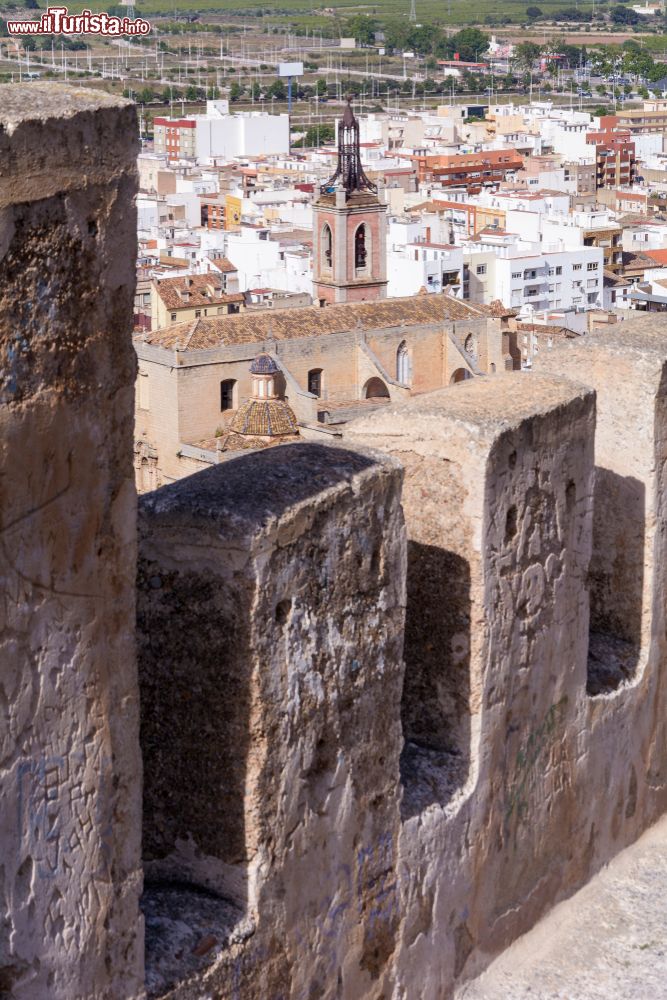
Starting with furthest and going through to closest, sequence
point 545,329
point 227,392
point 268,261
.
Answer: point 268,261
point 545,329
point 227,392

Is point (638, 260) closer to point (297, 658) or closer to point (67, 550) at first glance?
point (297, 658)

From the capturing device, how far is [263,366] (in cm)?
2477

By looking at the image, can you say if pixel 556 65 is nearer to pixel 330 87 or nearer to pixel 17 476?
pixel 330 87

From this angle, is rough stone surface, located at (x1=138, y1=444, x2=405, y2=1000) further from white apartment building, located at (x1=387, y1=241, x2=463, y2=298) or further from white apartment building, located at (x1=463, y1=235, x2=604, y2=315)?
white apartment building, located at (x1=463, y1=235, x2=604, y2=315)

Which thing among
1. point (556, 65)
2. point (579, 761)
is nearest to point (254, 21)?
point (556, 65)

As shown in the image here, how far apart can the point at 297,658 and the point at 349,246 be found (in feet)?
98.6

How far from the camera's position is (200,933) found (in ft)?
7.56

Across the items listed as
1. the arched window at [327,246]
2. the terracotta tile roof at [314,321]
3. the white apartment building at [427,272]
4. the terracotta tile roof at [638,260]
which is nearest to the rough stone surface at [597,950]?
the terracotta tile roof at [314,321]

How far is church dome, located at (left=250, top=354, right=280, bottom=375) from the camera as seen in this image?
24.7 metres

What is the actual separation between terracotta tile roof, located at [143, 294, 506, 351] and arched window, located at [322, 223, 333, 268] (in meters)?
2.54

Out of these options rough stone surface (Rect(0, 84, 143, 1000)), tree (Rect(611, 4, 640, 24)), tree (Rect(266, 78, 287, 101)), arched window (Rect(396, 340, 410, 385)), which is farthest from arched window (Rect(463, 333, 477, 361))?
tree (Rect(611, 4, 640, 24))

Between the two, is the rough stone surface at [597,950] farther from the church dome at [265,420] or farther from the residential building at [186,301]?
the residential building at [186,301]

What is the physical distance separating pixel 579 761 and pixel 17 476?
1.64 meters

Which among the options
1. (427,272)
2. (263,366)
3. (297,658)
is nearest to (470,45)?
(427,272)
